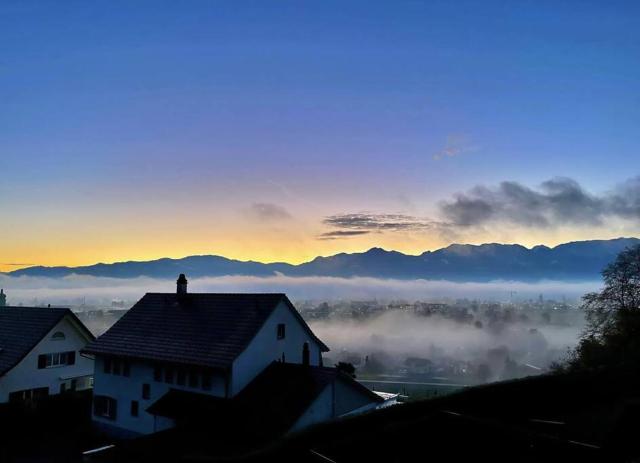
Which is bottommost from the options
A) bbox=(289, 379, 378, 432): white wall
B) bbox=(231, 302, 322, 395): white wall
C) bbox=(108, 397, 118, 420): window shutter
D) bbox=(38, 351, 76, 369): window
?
bbox=(108, 397, 118, 420): window shutter

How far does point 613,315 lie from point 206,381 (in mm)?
32938

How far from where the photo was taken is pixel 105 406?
34250mm

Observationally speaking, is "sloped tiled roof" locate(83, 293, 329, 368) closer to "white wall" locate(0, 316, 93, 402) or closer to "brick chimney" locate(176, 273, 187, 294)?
"brick chimney" locate(176, 273, 187, 294)

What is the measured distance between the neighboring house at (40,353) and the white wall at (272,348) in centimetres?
1999

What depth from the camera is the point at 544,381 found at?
24906 mm

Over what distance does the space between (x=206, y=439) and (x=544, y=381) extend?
17855 millimetres

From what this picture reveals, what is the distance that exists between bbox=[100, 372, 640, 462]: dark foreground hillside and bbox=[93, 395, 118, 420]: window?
10289mm

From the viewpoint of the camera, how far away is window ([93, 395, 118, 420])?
33531mm

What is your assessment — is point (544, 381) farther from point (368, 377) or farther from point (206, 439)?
point (368, 377)

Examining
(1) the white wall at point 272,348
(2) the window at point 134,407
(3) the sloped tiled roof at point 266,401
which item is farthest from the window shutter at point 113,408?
(1) the white wall at point 272,348

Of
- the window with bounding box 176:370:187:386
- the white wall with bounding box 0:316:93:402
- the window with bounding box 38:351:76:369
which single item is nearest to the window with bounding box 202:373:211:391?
the window with bounding box 176:370:187:386

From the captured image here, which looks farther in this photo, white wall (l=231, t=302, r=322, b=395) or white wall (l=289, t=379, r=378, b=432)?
white wall (l=231, t=302, r=322, b=395)

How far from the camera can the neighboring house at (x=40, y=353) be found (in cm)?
3716

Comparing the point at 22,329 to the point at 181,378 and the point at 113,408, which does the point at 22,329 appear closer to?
the point at 113,408
